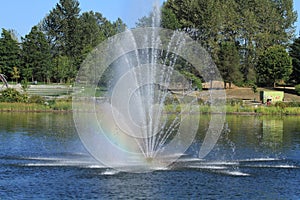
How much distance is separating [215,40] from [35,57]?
2587 centimetres

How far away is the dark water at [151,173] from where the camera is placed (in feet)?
55.2

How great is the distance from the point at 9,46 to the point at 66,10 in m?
17.4

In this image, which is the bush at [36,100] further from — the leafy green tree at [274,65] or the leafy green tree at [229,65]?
the leafy green tree at [274,65]

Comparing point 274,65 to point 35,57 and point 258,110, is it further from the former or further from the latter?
point 35,57

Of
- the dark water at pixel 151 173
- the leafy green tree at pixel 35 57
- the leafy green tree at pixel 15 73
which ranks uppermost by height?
the leafy green tree at pixel 35 57

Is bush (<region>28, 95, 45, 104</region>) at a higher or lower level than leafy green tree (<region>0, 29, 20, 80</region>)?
lower

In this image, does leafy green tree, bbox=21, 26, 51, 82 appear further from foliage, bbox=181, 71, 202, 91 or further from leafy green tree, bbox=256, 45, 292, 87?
leafy green tree, bbox=256, 45, 292, 87

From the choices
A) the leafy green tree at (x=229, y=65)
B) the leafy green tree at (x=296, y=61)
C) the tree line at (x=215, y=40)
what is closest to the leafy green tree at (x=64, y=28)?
the tree line at (x=215, y=40)

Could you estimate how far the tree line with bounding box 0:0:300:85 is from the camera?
70688mm

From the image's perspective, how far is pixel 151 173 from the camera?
19797 mm

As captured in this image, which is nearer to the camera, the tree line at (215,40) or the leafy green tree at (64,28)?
the tree line at (215,40)

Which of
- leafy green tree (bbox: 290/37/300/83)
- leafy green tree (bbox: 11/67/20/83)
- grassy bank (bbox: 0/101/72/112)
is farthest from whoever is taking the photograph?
leafy green tree (bbox: 11/67/20/83)

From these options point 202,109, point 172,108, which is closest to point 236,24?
point 202,109

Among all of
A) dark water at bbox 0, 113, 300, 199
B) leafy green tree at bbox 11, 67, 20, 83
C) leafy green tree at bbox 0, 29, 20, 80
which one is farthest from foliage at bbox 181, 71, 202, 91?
leafy green tree at bbox 0, 29, 20, 80
